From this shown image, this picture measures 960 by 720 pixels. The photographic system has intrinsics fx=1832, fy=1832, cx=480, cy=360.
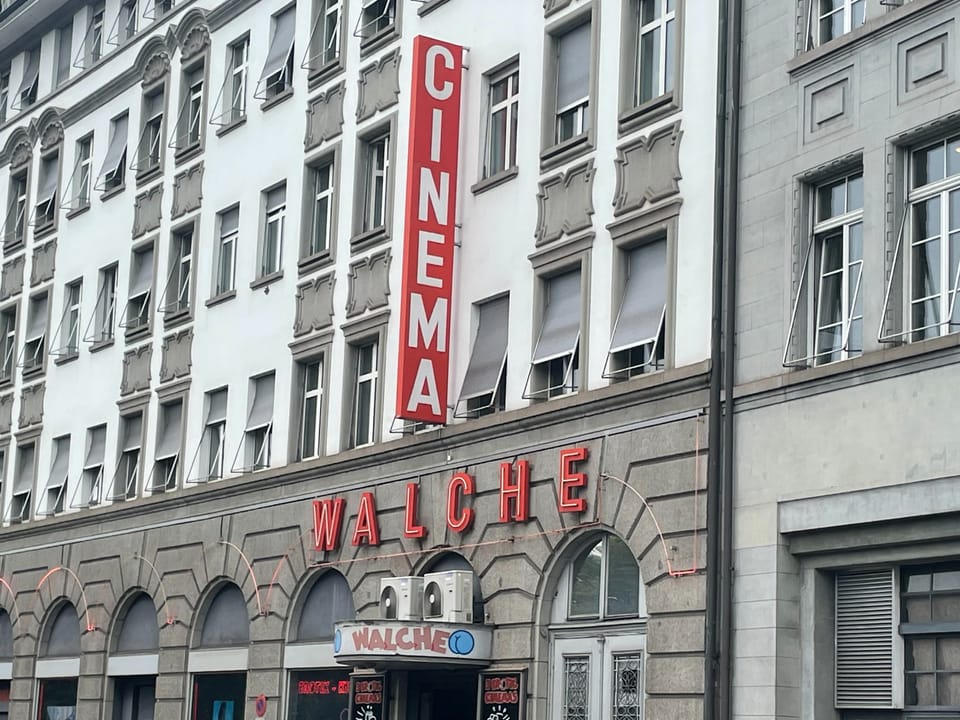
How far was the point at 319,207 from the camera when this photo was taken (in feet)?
105

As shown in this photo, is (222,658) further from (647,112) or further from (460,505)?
(647,112)

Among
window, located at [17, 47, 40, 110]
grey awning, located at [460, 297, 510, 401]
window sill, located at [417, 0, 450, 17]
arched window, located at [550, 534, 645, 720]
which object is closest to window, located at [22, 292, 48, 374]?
window, located at [17, 47, 40, 110]

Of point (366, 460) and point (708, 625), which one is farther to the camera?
point (366, 460)

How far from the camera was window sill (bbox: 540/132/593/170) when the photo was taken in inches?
996

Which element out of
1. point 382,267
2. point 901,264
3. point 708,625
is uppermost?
point 382,267

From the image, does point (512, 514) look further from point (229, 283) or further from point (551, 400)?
point (229, 283)

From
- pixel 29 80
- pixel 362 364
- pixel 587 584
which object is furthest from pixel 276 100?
pixel 29 80

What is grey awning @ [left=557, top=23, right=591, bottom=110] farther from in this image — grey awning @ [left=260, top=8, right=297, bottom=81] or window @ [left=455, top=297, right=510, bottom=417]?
grey awning @ [left=260, top=8, right=297, bottom=81]

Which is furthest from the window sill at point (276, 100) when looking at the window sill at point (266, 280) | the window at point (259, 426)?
the window at point (259, 426)

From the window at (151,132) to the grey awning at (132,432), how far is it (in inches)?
206

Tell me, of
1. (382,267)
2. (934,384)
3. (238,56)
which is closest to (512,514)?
(382,267)

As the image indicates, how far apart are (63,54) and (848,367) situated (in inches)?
1145

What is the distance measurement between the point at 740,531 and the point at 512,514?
4.56 m

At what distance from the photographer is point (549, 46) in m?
26.5
